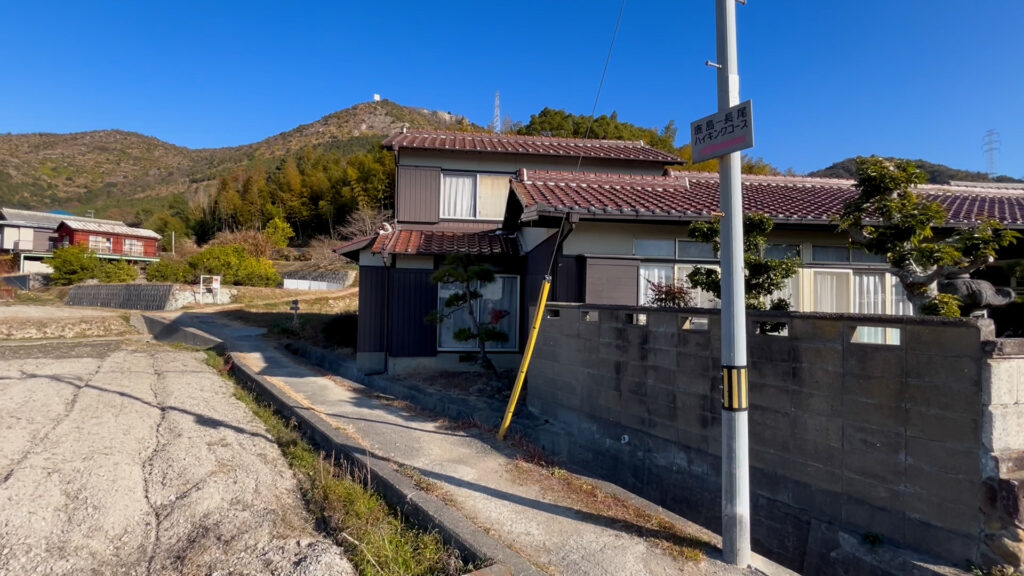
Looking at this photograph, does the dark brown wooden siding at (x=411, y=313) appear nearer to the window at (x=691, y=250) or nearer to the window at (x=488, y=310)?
the window at (x=488, y=310)

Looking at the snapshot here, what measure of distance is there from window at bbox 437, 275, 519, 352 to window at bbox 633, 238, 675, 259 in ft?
11.6

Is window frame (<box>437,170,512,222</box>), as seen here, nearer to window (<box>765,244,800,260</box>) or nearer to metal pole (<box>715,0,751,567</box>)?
window (<box>765,244,800,260</box>)

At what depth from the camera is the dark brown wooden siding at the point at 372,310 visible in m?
11.2

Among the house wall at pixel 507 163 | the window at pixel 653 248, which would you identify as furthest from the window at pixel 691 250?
the house wall at pixel 507 163

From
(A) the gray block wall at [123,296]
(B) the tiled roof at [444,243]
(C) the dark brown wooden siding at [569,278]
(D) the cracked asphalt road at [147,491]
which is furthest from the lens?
(A) the gray block wall at [123,296]

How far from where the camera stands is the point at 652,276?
26.9ft

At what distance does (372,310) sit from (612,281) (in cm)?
533

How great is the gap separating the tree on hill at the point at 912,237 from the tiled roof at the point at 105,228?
55372 millimetres

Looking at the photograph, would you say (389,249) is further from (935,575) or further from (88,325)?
(88,325)

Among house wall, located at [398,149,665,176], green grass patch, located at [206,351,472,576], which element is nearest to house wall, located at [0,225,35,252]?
house wall, located at [398,149,665,176]

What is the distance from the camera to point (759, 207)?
8.46m

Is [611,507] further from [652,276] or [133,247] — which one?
[133,247]

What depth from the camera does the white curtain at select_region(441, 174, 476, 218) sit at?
41.5ft

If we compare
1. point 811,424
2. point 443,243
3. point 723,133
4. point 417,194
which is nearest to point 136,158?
point 417,194
